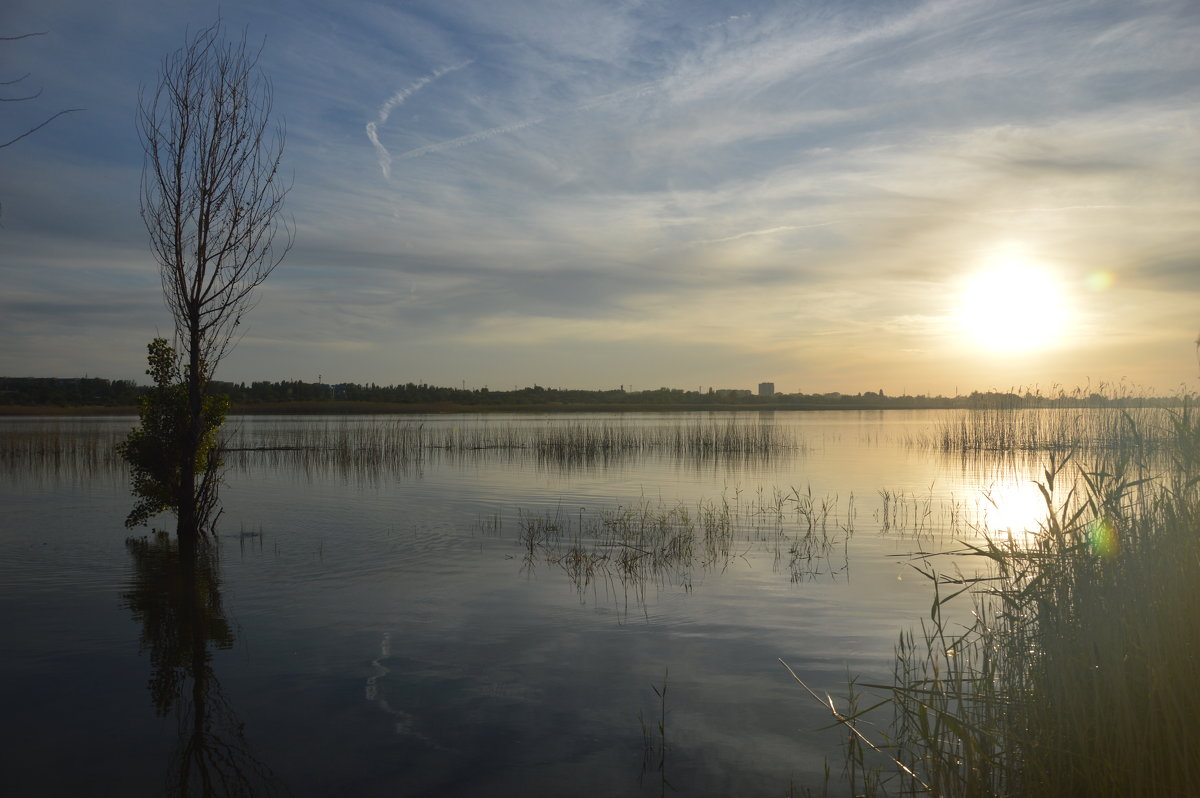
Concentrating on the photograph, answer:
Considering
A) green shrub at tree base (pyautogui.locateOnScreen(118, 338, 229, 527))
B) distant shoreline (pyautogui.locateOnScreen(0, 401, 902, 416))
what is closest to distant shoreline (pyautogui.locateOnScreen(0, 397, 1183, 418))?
distant shoreline (pyautogui.locateOnScreen(0, 401, 902, 416))

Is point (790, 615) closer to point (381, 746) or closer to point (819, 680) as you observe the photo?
point (819, 680)

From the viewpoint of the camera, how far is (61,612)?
7.89 metres

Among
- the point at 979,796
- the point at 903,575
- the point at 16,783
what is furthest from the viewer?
the point at 903,575

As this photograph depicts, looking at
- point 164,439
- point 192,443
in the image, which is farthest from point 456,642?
point 164,439

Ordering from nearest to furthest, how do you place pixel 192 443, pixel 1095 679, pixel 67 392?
pixel 1095 679 → pixel 192 443 → pixel 67 392

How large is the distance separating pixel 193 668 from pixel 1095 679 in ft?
20.4

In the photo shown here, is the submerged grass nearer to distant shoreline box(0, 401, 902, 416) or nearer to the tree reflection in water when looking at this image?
the tree reflection in water

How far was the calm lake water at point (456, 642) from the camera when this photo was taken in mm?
4715

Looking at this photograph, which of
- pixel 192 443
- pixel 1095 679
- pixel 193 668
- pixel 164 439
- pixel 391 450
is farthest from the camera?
pixel 391 450

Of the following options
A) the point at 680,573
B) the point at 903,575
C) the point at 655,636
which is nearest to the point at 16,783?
the point at 655,636

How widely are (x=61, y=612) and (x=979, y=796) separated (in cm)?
828

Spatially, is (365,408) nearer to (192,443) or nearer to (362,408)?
(362,408)

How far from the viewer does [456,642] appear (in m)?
6.96

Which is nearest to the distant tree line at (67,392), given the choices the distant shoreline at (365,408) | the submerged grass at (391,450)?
the distant shoreline at (365,408)
